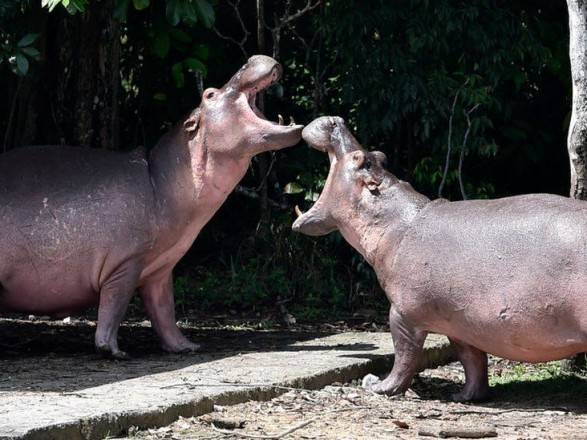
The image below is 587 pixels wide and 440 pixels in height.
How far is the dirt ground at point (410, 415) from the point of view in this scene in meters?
5.46

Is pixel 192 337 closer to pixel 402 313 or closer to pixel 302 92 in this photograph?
pixel 402 313

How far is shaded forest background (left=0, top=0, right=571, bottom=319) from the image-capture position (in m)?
9.09

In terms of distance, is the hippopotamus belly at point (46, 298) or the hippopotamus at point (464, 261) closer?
the hippopotamus at point (464, 261)

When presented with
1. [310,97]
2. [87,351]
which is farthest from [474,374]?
[310,97]

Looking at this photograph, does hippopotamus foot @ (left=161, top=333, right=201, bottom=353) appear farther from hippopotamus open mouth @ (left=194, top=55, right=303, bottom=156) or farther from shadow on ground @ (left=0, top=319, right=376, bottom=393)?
hippopotamus open mouth @ (left=194, top=55, right=303, bottom=156)

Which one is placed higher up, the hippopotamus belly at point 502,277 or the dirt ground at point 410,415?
the hippopotamus belly at point 502,277

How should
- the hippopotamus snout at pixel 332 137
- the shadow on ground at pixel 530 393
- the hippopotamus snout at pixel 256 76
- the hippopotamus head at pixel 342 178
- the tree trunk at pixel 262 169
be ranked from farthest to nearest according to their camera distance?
the tree trunk at pixel 262 169
the hippopotamus snout at pixel 256 76
the hippopotamus snout at pixel 332 137
the hippopotamus head at pixel 342 178
the shadow on ground at pixel 530 393

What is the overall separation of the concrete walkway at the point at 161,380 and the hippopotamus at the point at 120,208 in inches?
13.8

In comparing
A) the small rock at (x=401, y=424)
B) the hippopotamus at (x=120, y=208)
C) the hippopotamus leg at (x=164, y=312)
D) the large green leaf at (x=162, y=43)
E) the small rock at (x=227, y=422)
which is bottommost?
the small rock at (x=401, y=424)

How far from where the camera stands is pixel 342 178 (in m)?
6.61

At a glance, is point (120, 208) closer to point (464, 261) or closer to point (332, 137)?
point (332, 137)

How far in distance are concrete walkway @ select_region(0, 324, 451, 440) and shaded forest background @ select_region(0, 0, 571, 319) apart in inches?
74.0

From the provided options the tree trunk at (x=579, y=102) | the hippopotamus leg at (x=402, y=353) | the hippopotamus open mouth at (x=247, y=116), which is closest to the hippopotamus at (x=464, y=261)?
the hippopotamus leg at (x=402, y=353)

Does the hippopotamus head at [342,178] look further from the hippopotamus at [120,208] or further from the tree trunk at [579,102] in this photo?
the tree trunk at [579,102]
